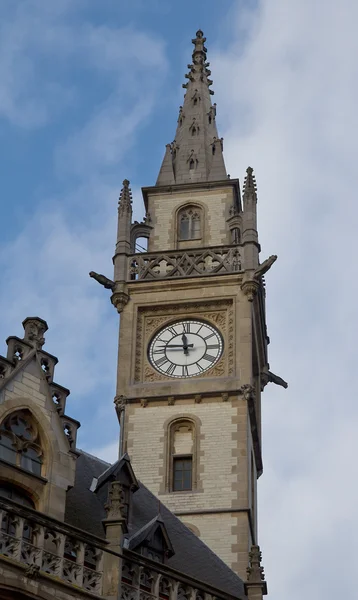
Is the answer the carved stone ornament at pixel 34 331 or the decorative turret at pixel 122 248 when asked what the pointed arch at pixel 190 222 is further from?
the carved stone ornament at pixel 34 331

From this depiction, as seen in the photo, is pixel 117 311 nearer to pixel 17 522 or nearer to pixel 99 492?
pixel 99 492

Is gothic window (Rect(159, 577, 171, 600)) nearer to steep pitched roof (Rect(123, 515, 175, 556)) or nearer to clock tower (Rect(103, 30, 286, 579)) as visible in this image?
steep pitched roof (Rect(123, 515, 175, 556))

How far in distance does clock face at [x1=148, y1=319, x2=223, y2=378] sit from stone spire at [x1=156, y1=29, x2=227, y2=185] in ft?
18.6

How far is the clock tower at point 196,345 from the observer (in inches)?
1395

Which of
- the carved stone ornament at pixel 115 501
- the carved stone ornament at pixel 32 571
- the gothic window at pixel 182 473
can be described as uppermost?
the gothic window at pixel 182 473

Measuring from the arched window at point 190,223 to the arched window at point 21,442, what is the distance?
18.5m

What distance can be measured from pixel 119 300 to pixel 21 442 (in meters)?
16.5

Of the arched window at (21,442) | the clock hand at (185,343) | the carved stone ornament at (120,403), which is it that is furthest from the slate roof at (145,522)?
the clock hand at (185,343)

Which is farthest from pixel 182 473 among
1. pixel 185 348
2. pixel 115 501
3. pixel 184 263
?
pixel 115 501

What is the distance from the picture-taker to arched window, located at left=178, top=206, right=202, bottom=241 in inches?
1623

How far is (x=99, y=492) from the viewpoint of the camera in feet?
85.5

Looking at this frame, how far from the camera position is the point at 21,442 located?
22.9 meters

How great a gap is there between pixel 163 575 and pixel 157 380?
15.6 metres

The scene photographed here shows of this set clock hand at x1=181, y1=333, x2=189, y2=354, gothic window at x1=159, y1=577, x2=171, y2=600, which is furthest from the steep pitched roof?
clock hand at x1=181, y1=333, x2=189, y2=354
